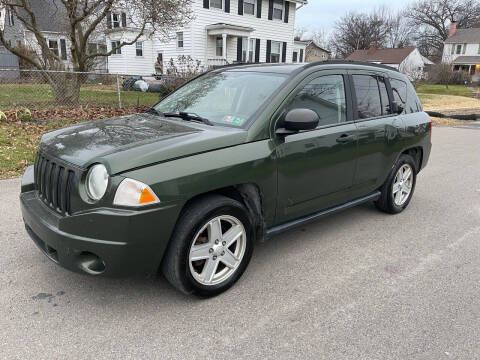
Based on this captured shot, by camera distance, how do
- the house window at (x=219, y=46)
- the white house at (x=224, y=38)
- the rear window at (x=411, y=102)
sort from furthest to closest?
the house window at (x=219, y=46) < the white house at (x=224, y=38) < the rear window at (x=411, y=102)

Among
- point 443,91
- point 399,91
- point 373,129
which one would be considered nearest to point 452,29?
point 443,91

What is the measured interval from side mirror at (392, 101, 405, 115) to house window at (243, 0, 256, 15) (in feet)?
80.5

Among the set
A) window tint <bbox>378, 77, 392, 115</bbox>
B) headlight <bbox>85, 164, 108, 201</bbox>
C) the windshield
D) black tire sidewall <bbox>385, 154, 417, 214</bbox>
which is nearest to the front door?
the windshield

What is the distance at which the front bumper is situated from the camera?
8.24 feet

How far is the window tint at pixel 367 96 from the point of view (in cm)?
418

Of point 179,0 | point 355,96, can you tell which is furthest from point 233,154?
point 179,0

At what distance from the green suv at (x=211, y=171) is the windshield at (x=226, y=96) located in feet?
0.05

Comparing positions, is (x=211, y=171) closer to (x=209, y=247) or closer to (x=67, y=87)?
(x=209, y=247)

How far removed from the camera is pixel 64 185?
271 centimetres

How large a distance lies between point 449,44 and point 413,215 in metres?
74.3

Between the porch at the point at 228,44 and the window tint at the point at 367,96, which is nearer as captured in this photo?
the window tint at the point at 367,96

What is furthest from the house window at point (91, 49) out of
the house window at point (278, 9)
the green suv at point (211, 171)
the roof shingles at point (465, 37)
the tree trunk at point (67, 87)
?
the roof shingles at point (465, 37)

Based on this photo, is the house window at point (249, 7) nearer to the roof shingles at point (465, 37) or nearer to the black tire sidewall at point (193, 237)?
the black tire sidewall at point (193, 237)

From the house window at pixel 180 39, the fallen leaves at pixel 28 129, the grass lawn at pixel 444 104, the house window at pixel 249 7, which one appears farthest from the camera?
the house window at pixel 249 7
